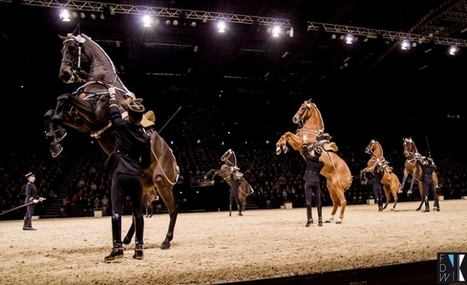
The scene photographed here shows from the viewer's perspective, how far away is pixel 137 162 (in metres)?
4.84

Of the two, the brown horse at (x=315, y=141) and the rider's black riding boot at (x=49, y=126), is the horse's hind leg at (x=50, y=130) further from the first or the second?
the brown horse at (x=315, y=141)

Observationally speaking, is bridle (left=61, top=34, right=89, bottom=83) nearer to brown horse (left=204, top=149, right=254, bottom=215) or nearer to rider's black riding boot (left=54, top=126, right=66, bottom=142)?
rider's black riding boot (left=54, top=126, right=66, bottom=142)

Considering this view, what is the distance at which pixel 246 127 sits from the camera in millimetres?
28906

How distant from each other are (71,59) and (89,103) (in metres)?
0.78

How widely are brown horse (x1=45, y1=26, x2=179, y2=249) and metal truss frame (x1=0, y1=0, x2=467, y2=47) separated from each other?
997 centimetres

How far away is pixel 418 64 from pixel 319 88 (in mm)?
6980

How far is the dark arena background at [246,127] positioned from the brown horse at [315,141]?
1.36 metres

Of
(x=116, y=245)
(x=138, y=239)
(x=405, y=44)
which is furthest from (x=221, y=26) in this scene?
(x=116, y=245)

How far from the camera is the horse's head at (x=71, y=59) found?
5176 millimetres

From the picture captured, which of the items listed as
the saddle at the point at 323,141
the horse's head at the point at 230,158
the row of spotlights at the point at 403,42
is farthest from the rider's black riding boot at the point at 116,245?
the row of spotlights at the point at 403,42

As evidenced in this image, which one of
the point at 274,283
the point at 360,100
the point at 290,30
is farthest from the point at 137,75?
the point at 274,283

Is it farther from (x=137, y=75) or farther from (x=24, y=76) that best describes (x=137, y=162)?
(x=24, y=76)

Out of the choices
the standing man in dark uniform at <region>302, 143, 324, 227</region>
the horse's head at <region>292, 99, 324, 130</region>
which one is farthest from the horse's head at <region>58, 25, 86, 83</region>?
the horse's head at <region>292, 99, 324, 130</region>

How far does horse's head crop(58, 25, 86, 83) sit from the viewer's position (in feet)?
17.0
